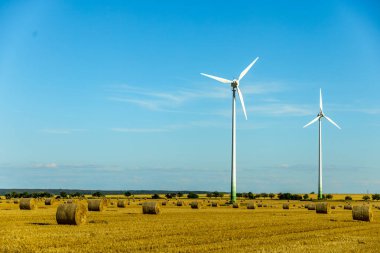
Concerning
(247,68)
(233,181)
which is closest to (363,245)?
(233,181)

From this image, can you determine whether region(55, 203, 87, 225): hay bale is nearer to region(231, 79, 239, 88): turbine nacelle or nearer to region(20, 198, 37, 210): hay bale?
region(20, 198, 37, 210): hay bale

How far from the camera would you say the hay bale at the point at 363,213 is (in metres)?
45.0

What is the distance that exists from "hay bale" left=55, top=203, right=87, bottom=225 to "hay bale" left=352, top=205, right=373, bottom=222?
21617 millimetres

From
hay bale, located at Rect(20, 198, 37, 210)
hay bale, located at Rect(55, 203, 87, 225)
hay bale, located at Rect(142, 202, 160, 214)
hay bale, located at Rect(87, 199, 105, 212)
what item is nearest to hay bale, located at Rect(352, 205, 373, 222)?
hay bale, located at Rect(142, 202, 160, 214)

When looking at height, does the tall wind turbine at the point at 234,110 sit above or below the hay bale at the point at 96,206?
above

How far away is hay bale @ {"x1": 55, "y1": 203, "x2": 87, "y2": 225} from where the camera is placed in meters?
35.4

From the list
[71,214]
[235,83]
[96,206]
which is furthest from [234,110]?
[71,214]

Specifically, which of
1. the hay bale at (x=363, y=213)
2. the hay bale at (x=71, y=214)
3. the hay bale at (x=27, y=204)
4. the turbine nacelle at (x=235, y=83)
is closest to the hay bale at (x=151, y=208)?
the hay bale at (x=27, y=204)

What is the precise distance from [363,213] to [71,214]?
22713mm

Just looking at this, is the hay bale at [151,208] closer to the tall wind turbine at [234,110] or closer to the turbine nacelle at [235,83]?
the tall wind turbine at [234,110]

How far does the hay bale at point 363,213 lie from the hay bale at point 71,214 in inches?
851

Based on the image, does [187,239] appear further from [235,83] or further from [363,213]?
[235,83]

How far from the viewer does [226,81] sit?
3671 inches

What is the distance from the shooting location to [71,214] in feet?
116
